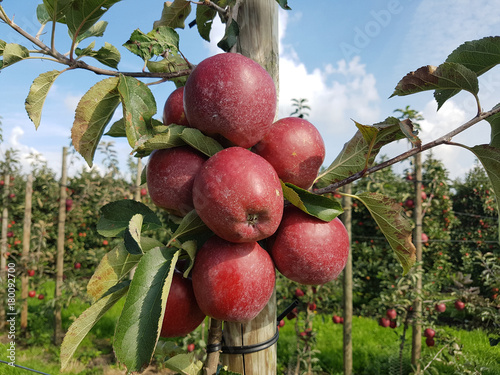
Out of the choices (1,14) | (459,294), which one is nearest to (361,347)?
(459,294)

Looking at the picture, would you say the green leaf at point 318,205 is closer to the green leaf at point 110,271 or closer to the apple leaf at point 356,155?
the apple leaf at point 356,155

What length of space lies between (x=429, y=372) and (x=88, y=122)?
3.61 metres

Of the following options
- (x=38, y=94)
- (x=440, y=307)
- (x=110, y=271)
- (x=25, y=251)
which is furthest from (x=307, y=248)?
(x=25, y=251)

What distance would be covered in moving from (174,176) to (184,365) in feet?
1.34

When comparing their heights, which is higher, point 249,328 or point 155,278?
point 155,278

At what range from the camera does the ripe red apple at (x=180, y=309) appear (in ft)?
2.31

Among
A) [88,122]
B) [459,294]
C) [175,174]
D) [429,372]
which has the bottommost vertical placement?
[429,372]

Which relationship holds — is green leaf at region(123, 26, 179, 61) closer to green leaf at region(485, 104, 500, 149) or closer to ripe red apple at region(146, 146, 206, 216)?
ripe red apple at region(146, 146, 206, 216)

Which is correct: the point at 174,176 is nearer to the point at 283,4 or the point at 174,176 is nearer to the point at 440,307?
the point at 283,4

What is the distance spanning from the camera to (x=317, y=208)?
715 mm

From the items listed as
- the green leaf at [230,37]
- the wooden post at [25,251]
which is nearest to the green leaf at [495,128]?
the green leaf at [230,37]

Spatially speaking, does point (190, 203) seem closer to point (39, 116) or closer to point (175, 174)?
point (175, 174)

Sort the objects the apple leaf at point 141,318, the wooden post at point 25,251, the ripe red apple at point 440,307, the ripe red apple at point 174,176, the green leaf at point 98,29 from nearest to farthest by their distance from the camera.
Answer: the apple leaf at point 141,318
the ripe red apple at point 174,176
the green leaf at point 98,29
the ripe red apple at point 440,307
the wooden post at point 25,251

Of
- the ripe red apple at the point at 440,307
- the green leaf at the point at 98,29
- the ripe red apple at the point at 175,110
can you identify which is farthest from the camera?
the ripe red apple at the point at 440,307
